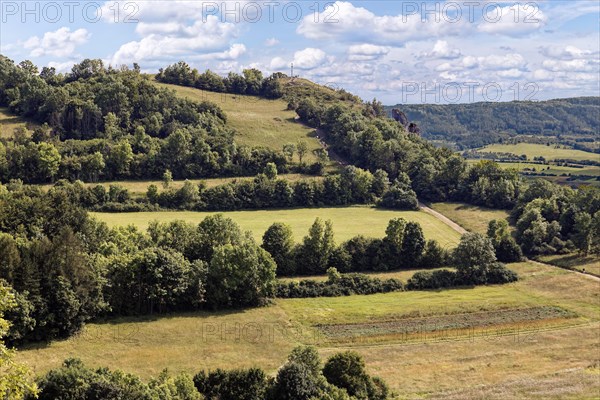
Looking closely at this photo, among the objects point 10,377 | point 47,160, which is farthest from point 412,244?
point 10,377

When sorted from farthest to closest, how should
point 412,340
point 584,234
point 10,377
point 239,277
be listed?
point 584,234 → point 239,277 → point 412,340 → point 10,377

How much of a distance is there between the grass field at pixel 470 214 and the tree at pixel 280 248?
41.8 m

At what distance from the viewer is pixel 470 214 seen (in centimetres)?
11675

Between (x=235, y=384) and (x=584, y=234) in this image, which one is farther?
(x=584, y=234)

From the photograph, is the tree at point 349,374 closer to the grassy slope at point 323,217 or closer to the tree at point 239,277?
the tree at point 239,277

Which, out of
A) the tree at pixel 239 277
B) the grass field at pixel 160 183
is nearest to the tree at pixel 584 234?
the tree at pixel 239 277

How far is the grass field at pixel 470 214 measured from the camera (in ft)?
361

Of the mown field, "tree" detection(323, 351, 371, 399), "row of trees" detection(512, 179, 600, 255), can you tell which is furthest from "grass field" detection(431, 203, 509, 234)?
"tree" detection(323, 351, 371, 399)

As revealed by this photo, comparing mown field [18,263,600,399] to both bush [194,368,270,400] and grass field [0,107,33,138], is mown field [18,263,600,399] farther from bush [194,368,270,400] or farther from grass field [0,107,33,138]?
grass field [0,107,33,138]

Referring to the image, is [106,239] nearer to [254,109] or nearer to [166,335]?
[166,335]

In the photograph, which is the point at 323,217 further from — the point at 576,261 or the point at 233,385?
the point at 233,385

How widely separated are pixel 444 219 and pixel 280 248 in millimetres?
45889

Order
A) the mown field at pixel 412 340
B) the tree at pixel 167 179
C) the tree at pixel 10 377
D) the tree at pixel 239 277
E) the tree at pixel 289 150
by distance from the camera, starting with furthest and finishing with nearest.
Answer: the tree at pixel 289 150, the tree at pixel 167 179, the tree at pixel 239 277, the mown field at pixel 412 340, the tree at pixel 10 377

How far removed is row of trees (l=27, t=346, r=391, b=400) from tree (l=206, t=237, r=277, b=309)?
85.6ft
